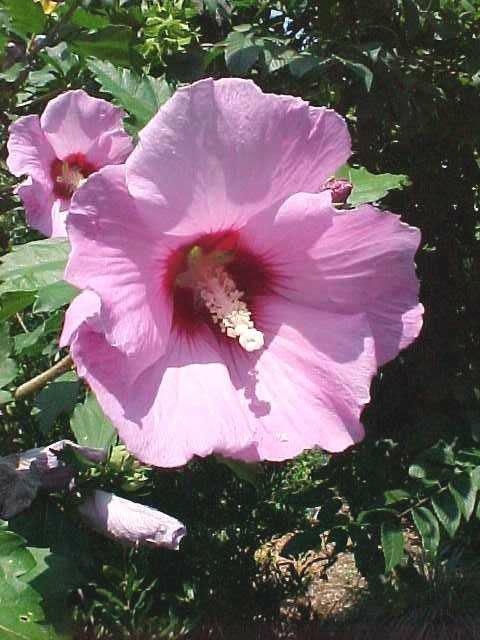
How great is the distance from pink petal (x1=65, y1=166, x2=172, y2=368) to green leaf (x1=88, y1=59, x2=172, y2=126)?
222 mm

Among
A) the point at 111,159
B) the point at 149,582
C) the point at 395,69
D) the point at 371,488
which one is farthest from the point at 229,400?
the point at 149,582

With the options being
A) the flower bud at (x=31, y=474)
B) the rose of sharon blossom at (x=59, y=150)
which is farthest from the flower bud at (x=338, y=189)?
the flower bud at (x=31, y=474)

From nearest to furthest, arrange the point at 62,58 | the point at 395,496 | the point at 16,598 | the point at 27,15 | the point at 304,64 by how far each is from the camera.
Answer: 1. the point at 16,598
2. the point at 27,15
3. the point at 62,58
4. the point at 304,64
5. the point at 395,496

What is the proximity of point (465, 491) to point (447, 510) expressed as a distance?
0.07m

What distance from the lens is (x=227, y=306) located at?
78 centimetres

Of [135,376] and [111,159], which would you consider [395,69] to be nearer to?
[111,159]

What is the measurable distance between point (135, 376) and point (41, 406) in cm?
49

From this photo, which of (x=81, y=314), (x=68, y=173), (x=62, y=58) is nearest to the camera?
(x=81, y=314)

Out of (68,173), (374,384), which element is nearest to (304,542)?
(374,384)

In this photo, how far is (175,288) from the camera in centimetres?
77

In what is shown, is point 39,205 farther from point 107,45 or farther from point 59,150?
point 107,45

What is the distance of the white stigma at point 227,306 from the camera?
740 millimetres

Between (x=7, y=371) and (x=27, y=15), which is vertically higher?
(x=27, y=15)

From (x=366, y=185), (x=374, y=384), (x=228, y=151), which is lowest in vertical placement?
(x=374, y=384)
